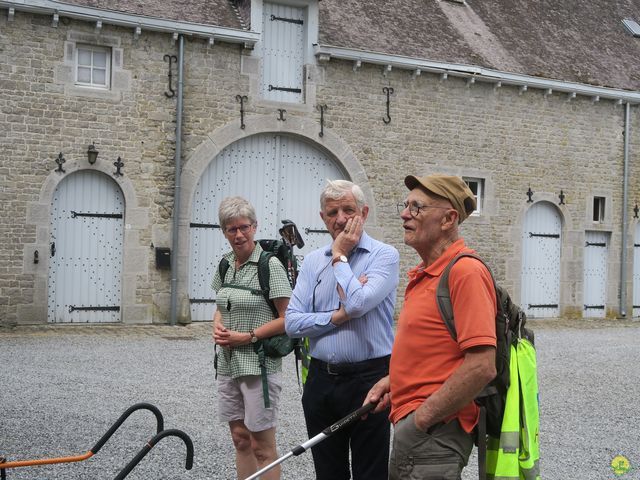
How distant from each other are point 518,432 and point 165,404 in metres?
4.82

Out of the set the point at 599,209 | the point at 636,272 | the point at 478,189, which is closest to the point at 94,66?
the point at 478,189

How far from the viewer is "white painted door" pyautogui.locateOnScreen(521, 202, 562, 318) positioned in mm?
16991

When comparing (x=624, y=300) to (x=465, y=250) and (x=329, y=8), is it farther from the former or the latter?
(x=465, y=250)

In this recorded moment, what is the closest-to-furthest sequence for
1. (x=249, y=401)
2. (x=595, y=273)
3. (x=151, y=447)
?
(x=151, y=447), (x=249, y=401), (x=595, y=273)

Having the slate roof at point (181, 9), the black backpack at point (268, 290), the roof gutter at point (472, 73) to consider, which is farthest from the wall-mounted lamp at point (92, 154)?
the black backpack at point (268, 290)

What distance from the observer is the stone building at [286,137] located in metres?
12.5

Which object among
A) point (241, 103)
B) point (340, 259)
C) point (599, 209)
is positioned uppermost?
point (241, 103)

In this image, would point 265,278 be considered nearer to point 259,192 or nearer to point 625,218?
point 259,192

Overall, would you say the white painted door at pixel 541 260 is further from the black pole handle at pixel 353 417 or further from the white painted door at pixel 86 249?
the black pole handle at pixel 353 417

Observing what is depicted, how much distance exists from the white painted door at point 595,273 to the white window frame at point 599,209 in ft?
1.08

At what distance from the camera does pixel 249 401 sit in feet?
12.9

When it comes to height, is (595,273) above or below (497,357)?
below

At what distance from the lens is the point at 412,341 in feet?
9.19

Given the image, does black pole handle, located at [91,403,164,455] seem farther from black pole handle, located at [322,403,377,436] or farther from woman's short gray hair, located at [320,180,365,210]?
woman's short gray hair, located at [320,180,365,210]
